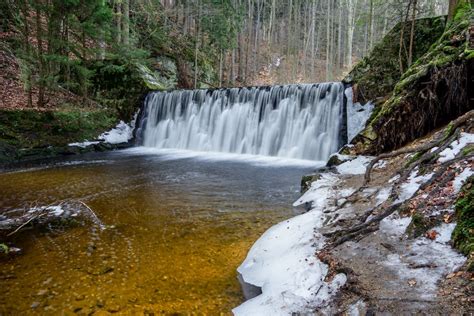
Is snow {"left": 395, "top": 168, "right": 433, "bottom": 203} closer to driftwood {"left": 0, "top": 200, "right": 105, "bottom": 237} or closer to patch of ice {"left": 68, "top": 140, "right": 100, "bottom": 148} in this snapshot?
driftwood {"left": 0, "top": 200, "right": 105, "bottom": 237}

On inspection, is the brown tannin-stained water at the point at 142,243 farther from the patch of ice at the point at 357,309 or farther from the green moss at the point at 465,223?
the green moss at the point at 465,223

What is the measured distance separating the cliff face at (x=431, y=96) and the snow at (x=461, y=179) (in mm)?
2792

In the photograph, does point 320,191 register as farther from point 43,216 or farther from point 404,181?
point 43,216

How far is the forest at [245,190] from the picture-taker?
9.02 feet

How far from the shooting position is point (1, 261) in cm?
384

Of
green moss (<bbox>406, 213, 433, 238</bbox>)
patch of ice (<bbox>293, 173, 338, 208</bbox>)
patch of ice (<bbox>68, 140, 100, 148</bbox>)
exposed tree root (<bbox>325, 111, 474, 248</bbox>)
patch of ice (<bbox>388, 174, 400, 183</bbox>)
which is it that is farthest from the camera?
patch of ice (<bbox>68, 140, 100, 148</bbox>)

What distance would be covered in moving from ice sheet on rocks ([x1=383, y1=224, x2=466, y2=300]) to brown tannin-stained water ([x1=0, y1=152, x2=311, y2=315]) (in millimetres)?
1404

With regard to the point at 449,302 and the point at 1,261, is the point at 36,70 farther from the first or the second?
the point at 449,302

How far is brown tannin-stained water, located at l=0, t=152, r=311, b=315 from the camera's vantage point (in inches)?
123

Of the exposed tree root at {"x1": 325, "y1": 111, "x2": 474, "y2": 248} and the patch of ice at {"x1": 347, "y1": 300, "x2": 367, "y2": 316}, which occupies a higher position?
the exposed tree root at {"x1": 325, "y1": 111, "x2": 474, "y2": 248}

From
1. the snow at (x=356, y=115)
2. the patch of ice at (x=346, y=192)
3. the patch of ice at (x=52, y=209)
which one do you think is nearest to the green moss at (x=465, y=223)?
the patch of ice at (x=346, y=192)

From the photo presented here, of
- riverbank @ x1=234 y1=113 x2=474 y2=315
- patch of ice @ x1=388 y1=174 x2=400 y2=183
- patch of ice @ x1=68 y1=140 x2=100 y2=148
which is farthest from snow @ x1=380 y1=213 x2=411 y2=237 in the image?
patch of ice @ x1=68 y1=140 x2=100 y2=148

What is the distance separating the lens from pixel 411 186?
376cm

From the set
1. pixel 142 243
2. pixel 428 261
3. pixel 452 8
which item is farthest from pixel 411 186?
pixel 452 8
